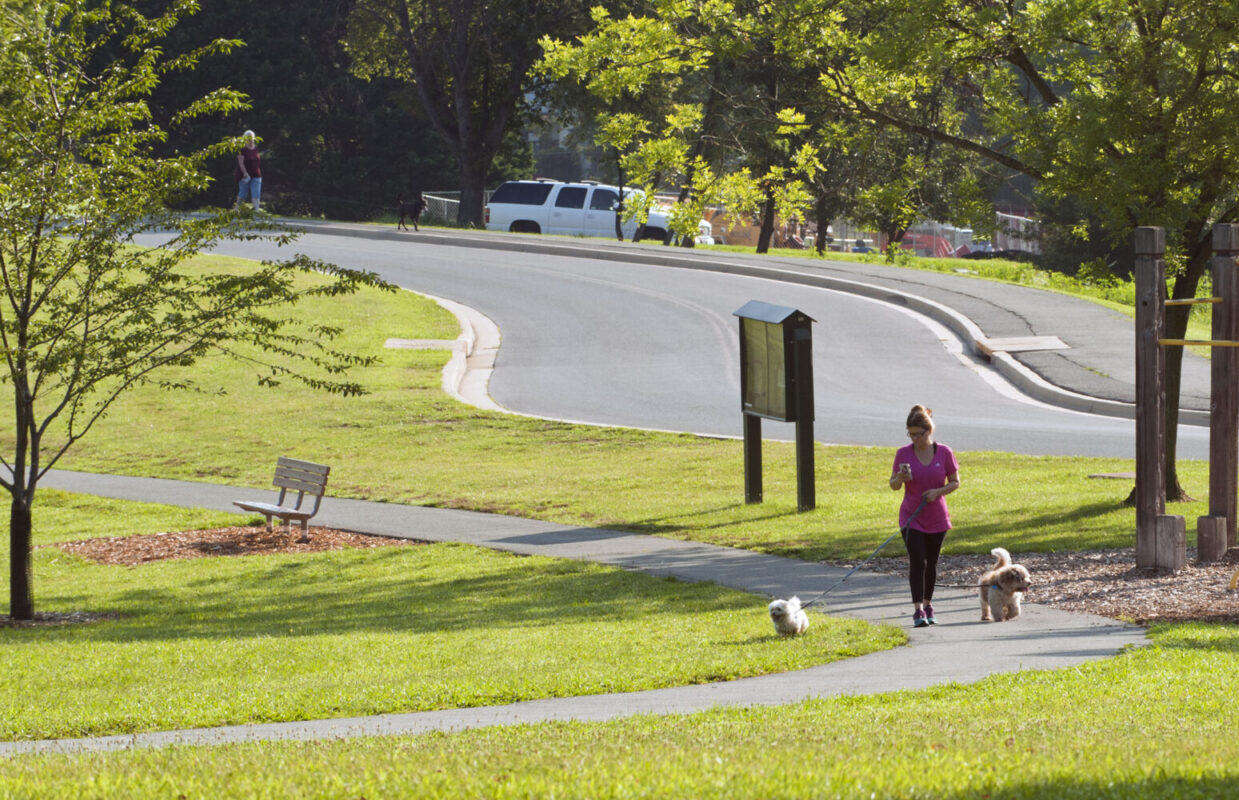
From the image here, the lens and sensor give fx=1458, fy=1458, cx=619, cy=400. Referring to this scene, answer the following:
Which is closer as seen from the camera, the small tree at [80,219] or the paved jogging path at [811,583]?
the paved jogging path at [811,583]

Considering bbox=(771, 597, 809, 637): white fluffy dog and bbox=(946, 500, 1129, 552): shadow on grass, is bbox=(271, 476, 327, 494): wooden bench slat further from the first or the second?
bbox=(771, 597, 809, 637): white fluffy dog

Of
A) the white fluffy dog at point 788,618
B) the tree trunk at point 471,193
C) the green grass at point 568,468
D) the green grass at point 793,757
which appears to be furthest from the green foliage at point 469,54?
the green grass at point 793,757

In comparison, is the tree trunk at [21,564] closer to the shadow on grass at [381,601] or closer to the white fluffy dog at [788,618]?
the shadow on grass at [381,601]

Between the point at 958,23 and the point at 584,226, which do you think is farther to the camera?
the point at 584,226

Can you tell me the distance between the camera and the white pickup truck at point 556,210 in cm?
5191

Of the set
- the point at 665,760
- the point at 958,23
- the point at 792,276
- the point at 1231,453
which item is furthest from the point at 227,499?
the point at 792,276

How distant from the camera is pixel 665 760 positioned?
235 inches

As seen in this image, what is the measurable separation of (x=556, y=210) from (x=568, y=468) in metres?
33.6

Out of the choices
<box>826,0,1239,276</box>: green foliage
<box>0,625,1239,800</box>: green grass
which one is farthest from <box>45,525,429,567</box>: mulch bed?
<box>0,625,1239,800</box>: green grass

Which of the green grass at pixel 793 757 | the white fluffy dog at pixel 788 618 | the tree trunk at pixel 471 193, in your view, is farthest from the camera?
the tree trunk at pixel 471 193

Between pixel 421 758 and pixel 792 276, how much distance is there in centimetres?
2979

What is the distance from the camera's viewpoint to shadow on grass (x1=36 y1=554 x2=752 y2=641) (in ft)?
36.8

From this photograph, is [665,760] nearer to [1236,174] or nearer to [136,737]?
[136,737]

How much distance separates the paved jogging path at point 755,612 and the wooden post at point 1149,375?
1669 mm
